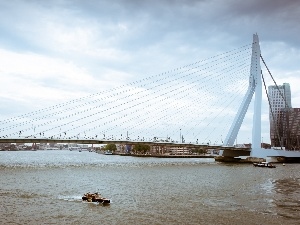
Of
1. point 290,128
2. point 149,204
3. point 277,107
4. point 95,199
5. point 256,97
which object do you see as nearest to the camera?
point 95,199

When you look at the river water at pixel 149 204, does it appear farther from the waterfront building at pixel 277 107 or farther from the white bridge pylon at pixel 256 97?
the waterfront building at pixel 277 107

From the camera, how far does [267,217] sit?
1855 centimetres

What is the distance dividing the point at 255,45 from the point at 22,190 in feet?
182

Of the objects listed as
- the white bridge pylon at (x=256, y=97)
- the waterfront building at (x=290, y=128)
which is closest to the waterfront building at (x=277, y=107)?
the waterfront building at (x=290, y=128)

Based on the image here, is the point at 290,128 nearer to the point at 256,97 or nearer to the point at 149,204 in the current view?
the point at 256,97

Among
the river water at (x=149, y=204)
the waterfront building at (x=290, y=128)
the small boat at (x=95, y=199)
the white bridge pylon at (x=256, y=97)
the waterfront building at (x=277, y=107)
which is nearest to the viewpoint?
the river water at (x=149, y=204)

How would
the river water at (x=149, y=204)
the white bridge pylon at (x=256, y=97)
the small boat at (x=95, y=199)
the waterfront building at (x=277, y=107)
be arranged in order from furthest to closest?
the waterfront building at (x=277, y=107)
the white bridge pylon at (x=256, y=97)
the small boat at (x=95, y=199)
the river water at (x=149, y=204)

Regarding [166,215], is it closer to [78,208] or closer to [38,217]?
[78,208]

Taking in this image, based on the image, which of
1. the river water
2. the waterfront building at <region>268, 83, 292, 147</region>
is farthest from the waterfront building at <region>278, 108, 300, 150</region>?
the river water

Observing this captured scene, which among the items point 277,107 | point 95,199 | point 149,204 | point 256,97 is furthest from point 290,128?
point 95,199

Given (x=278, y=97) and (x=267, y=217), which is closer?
(x=267, y=217)

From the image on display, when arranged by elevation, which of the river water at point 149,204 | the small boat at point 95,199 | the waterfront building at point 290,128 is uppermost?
the waterfront building at point 290,128

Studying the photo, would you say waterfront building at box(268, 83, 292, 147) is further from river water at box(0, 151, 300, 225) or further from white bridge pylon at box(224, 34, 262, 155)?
river water at box(0, 151, 300, 225)

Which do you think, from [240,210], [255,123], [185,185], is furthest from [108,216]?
[255,123]
